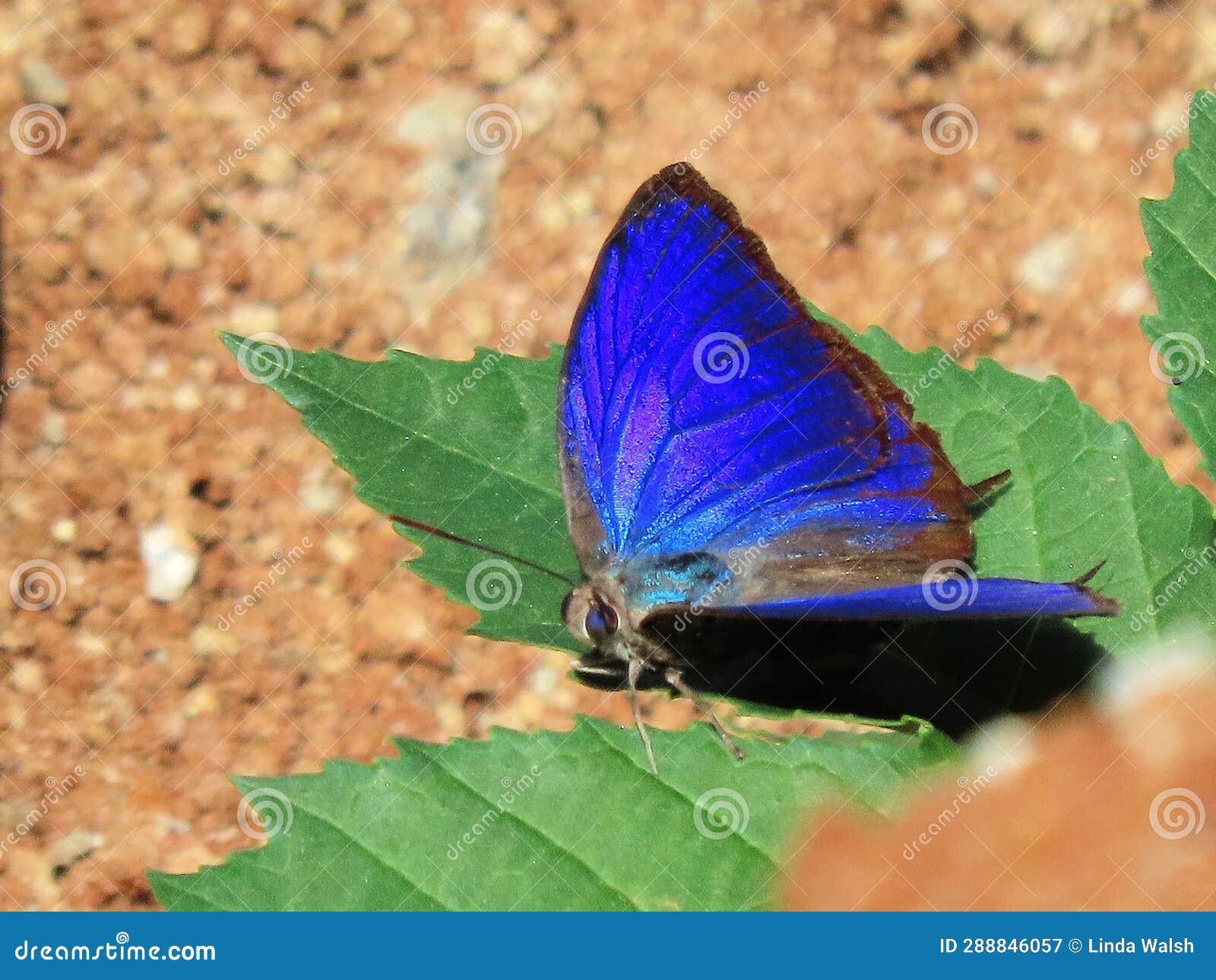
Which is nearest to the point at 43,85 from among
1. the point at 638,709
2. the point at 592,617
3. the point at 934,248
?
the point at 934,248

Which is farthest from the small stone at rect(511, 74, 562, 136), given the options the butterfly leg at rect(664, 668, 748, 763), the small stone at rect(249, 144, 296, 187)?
the butterfly leg at rect(664, 668, 748, 763)

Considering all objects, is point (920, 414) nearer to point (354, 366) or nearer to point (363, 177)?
point (354, 366)

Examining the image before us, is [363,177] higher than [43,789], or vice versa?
[363,177]

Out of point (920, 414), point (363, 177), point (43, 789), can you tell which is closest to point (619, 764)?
point (920, 414)

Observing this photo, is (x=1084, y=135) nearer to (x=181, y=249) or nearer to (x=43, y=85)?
(x=181, y=249)

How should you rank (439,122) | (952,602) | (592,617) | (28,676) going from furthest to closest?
1. (439,122)
2. (28,676)
3. (592,617)
4. (952,602)

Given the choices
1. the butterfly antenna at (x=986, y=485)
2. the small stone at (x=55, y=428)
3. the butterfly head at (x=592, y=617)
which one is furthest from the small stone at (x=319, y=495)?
the butterfly antenna at (x=986, y=485)
